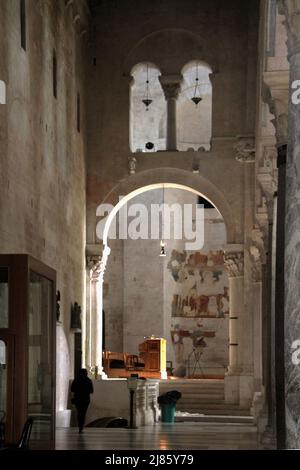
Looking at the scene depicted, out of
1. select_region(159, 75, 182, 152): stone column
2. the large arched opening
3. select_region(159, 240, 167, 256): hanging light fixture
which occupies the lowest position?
the large arched opening

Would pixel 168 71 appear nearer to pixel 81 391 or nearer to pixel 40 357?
pixel 81 391

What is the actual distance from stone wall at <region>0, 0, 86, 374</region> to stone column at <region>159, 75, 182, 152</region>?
7.65 ft

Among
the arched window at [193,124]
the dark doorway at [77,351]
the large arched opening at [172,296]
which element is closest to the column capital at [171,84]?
the dark doorway at [77,351]

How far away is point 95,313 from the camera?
2508 centimetres

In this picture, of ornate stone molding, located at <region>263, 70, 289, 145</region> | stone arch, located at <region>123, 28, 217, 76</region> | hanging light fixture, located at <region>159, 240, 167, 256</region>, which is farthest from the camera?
hanging light fixture, located at <region>159, 240, 167, 256</region>

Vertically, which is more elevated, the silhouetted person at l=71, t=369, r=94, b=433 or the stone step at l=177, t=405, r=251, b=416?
the silhouetted person at l=71, t=369, r=94, b=433

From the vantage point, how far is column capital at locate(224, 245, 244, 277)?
24719mm

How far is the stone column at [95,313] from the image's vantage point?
2488cm

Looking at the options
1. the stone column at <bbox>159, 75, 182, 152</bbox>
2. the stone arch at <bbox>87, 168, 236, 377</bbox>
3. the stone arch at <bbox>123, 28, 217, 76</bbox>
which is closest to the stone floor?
the stone arch at <bbox>87, 168, 236, 377</bbox>

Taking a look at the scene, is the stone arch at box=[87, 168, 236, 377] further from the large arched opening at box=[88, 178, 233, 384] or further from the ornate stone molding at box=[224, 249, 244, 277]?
the large arched opening at box=[88, 178, 233, 384]

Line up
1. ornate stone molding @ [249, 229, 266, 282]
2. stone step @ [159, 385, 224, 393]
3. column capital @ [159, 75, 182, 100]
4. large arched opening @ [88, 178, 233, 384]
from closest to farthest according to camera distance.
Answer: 1. ornate stone molding @ [249, 229, 266, 282]
2. column capital @ [159, 75, 182, 100]
3. stone step @ [159, 385, 224, 393]
4. large arched opening @ [88, 178, 233, 384]

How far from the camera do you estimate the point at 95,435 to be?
1741cm
